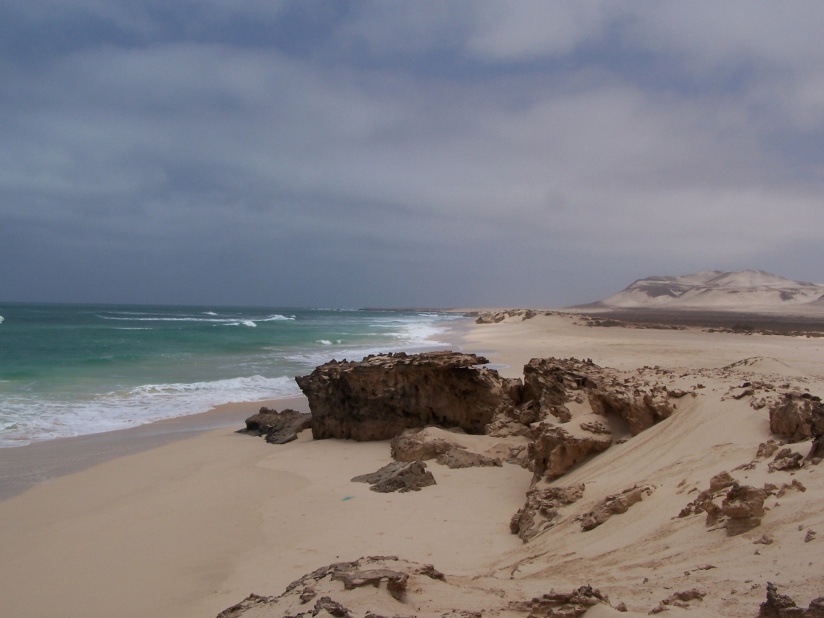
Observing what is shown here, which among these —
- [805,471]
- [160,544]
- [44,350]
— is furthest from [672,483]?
[44,350]

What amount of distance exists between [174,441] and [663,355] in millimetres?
16045

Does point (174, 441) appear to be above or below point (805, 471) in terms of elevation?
below

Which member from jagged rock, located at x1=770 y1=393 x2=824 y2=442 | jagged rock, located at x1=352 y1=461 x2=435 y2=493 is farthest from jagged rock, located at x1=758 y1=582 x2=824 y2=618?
jagged rock, located at x1=352 y1=461 x2=435 y2=493

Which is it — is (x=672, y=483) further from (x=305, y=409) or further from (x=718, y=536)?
(x=305, y=409)

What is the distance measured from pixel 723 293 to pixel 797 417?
14045 centimetres

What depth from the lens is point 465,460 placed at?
830 cm

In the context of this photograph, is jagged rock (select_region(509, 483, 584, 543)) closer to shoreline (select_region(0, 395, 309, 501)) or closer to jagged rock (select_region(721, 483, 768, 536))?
jagged rock (select_region(721, 483, 768, 536))

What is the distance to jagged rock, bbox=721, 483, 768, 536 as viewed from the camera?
3.65 m

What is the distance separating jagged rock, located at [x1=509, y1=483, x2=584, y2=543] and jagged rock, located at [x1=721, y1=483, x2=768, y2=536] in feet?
5.74

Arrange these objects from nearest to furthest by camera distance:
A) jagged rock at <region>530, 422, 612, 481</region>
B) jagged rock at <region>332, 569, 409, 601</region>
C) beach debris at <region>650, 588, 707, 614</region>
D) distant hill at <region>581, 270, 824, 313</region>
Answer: beach debris at <region>650, 588, 707, 614</region>, jagged rock at <region>332, 569, 409, 601</region>, jagged rock at <region>530, 422, 612, 481</region>, distant hill at <region>581, 270, 824, 313</region>

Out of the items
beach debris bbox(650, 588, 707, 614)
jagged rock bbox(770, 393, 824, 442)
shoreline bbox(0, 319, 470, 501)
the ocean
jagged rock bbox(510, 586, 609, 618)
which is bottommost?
→ shoreline bbox(0, 319, 470, 501)

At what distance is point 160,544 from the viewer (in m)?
5.91

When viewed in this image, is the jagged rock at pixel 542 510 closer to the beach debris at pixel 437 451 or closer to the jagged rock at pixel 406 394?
the beach debris at pixel 437 451

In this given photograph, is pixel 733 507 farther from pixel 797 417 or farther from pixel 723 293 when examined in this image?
pixel 723 293
